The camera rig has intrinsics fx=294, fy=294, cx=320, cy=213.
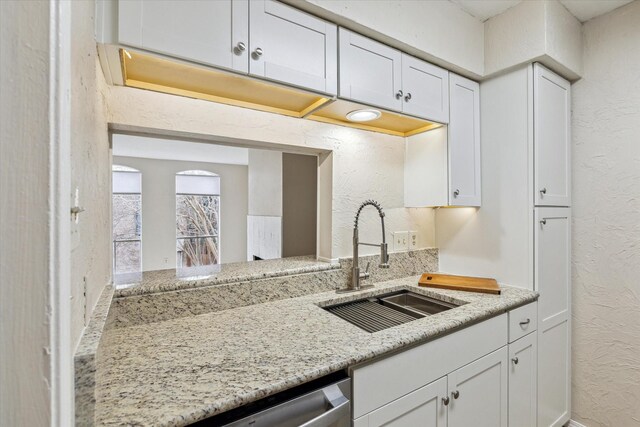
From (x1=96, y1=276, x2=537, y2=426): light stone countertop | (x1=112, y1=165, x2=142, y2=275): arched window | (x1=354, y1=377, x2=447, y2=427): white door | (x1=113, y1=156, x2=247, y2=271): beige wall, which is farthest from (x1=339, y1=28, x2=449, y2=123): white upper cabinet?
(x1=112, y1=165, x2=142, y2=275): arched window

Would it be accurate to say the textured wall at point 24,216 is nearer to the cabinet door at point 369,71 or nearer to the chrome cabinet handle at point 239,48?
the chrome cabinet handle at point 239,48

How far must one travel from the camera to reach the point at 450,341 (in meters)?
1.20

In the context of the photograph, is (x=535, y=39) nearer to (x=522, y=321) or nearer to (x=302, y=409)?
(x=522, y=321)

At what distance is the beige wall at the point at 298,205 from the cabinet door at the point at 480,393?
1.13m

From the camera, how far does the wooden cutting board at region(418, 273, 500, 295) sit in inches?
62.6

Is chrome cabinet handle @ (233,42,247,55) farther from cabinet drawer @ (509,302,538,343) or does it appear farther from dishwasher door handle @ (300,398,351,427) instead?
cabinet drawer @ (509,302,538,343)

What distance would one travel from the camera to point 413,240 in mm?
1976

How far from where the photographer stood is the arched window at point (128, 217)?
4.07 metres

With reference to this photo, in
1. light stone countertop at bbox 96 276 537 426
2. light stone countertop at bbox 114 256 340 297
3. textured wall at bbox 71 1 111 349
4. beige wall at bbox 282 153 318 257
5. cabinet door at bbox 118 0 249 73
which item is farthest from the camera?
beige wall at bbox 282 153 318 257

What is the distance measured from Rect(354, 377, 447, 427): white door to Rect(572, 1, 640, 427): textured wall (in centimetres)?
127

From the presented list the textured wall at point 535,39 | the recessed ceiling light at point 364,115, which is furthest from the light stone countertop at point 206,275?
the textured wall at point 535,39

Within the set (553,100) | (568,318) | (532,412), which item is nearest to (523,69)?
(553,100)

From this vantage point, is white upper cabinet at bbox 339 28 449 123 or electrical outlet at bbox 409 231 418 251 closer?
white upper cabinet at bbox 339 28 449 123

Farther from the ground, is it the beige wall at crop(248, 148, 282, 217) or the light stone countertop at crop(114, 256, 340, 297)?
the beige wall at crop(248, 148, 282, 217)
